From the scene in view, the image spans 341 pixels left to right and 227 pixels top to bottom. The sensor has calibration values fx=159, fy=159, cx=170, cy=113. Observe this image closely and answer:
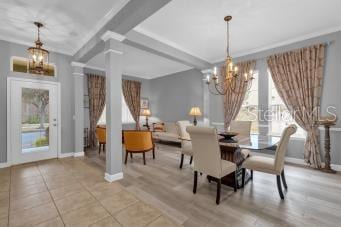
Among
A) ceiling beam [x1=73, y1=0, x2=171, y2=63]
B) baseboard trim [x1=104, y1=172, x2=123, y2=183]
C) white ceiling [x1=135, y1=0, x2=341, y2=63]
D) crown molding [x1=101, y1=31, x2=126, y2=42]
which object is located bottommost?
baseboard trim [x1=104, y1=172, x2=123, y2=183]

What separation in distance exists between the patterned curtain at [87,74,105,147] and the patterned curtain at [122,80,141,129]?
1.05 meters

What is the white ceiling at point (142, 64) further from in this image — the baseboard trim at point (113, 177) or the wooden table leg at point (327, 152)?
the wooden table leg at point (327, 152)

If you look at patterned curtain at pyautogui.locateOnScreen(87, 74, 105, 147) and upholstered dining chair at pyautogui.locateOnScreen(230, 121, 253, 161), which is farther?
patterned curtain at pyautogui.locateOnScreen(87, 74, 105, 147)

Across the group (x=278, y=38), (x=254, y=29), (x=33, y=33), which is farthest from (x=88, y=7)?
(x=278, y=38)

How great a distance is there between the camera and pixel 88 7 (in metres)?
2.49

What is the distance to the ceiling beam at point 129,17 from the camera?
6.81 ft

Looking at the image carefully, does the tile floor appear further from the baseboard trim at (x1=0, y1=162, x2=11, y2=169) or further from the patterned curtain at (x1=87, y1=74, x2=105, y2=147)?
the patterned curtain at (x1=87, y1=74, x2=105, y2=147)

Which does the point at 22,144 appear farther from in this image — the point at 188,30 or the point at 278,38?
the point at 278,38

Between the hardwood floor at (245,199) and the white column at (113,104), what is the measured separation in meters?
0.32

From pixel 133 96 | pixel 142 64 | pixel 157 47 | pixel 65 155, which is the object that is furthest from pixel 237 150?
pixel 133 96

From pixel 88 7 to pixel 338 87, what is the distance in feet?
15.8

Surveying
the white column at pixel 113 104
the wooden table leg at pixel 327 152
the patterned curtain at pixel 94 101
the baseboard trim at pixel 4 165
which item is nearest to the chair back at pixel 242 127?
the wooden table leg at pixel 327 152

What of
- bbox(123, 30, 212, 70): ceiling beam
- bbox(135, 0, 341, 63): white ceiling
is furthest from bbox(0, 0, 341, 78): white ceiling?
bbox(123, 30, 212, 70): ceiling beam

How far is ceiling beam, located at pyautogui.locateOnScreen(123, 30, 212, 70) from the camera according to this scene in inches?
123
